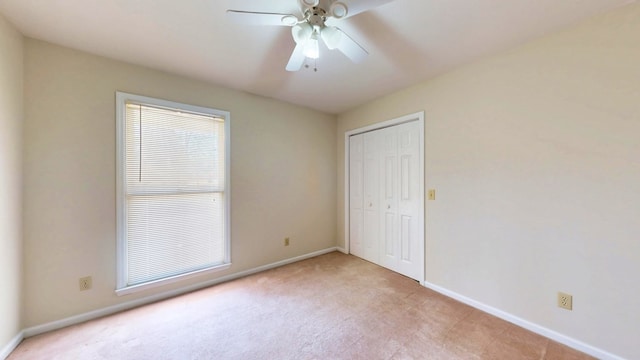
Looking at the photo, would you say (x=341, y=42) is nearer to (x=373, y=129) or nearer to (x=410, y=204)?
(x=373, y=129)

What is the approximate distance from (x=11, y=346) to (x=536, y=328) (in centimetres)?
402

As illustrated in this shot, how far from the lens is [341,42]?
1663 mm

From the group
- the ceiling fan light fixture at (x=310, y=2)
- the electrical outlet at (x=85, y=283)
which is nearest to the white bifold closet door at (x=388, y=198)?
the ceiling fan light fixture at (x=310, y=2)

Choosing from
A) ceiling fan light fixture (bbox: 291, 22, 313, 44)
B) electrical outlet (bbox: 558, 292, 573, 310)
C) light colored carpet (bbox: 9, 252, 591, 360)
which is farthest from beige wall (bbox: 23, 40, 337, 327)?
electrical outlet (bbox: 558, 292, 573, 310)

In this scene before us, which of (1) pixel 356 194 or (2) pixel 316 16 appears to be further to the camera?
(1) pixel 356 194

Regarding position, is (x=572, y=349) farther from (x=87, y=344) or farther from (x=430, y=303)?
(x=87, y=344)

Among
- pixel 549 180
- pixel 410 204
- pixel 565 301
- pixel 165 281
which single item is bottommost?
pixel 165 281

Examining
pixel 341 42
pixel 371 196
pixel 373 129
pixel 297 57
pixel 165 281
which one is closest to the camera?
pixel 341 42

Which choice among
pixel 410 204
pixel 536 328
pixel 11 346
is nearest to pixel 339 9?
→ pixel 410 204

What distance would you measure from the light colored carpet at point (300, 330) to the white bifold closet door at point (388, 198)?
1.73 feet

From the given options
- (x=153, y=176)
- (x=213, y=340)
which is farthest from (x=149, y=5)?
(x=213, y=340)

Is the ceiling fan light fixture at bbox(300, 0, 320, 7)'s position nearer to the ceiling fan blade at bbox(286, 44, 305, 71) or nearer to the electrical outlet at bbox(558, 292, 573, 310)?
the ceiling fan blade at bbox(286, 44, 305, 71)

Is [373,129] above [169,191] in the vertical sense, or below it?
above

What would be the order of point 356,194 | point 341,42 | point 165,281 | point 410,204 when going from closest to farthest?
point 341,42, point 165,281, point 410,204, point 356,194
